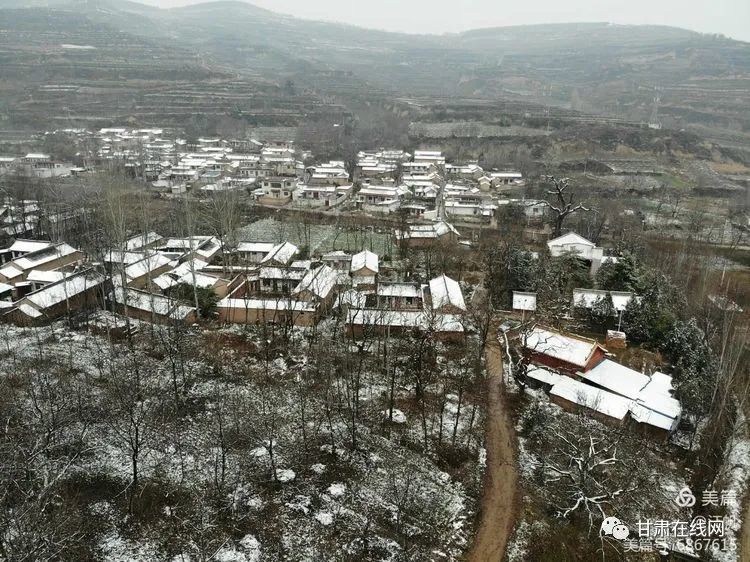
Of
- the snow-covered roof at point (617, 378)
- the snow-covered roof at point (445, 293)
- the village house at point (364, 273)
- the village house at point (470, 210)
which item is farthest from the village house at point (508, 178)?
the snow-covered roof at point (617, 378)

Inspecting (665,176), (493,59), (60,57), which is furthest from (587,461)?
(493,59)

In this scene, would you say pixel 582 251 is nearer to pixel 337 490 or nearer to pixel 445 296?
pixel 445 296

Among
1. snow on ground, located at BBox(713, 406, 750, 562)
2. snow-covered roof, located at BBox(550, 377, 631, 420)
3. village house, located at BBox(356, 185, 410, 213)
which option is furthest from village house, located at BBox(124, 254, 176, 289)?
snow on ground, located at BBox(713, 406, 750, 562)

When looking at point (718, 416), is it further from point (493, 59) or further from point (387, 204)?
point (493, 59)

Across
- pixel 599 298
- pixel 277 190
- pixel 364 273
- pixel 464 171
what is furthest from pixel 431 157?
pixel 599 298

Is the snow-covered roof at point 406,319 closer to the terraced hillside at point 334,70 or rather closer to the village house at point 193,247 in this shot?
the village house at point 193,247
